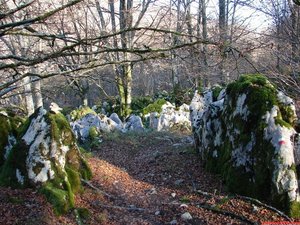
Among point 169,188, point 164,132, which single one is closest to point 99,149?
point 164,132

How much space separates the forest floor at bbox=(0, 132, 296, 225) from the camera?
432 centimetres

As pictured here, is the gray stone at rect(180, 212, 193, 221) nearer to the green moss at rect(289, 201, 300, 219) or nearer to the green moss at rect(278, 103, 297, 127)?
the green moss at rect(289, 201, 300, 219)

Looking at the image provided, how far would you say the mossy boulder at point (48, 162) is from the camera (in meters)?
4.67

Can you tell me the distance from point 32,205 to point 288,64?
6082mm

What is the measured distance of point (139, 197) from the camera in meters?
5.35

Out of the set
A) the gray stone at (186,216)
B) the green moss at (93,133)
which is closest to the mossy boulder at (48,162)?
the gray stone at (186,216)

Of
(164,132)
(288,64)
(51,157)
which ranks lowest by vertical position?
(164,132)

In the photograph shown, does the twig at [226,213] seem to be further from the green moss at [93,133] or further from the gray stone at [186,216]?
the green moss at [93,133]

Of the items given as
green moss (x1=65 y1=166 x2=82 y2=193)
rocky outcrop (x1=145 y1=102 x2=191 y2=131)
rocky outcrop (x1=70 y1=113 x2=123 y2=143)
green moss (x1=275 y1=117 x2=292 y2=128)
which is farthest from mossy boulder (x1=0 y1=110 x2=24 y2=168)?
rocky outcrop (x1=145 y1=102 x2=191 y2=131)

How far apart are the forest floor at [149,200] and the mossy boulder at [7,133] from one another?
1087mm

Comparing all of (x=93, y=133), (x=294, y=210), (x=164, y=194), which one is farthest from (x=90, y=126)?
(x=294, y=210)

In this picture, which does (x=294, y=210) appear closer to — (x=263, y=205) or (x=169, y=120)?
(x=263, y=205)

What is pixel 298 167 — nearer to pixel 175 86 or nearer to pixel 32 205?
pixel 32 205

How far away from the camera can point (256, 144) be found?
201 inches
